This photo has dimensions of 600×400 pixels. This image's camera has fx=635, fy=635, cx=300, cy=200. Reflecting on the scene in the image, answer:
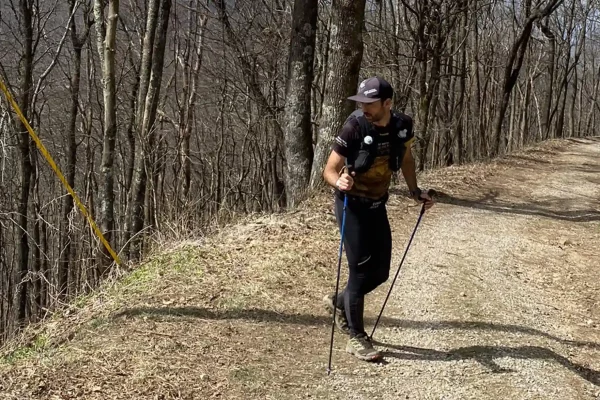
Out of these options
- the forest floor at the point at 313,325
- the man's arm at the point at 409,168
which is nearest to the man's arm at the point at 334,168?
the man's arm at the point at 409,168

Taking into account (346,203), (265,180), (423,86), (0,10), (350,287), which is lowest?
(265,180)

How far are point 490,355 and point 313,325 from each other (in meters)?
1.42

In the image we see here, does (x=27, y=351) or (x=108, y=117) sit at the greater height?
(x=108, y=117)

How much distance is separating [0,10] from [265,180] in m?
9.79

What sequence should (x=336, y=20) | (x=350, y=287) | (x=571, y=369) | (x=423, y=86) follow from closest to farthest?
1. (x=350, y=287)
2. (x=571, y=369)
3. (x=336, y=20)
4. (x=423, y=86)

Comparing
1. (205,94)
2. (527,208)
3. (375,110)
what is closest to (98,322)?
(375,110)

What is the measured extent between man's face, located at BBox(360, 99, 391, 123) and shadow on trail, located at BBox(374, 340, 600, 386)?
181 cm

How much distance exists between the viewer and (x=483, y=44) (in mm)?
24688

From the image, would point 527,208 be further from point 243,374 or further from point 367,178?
point 243,374

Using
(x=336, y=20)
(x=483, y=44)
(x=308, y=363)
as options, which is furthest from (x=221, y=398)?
(x=483, y=44)

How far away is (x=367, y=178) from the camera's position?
167 inches

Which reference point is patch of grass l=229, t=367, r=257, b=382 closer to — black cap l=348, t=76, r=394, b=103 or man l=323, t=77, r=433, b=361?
man l=323, t=77, r=433, b=361

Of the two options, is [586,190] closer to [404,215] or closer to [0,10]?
[404,215]

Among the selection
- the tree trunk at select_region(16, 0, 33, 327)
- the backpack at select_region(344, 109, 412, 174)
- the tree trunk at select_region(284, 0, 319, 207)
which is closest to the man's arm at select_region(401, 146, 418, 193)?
the backpack at select_region(344, 109, 412, 174)
